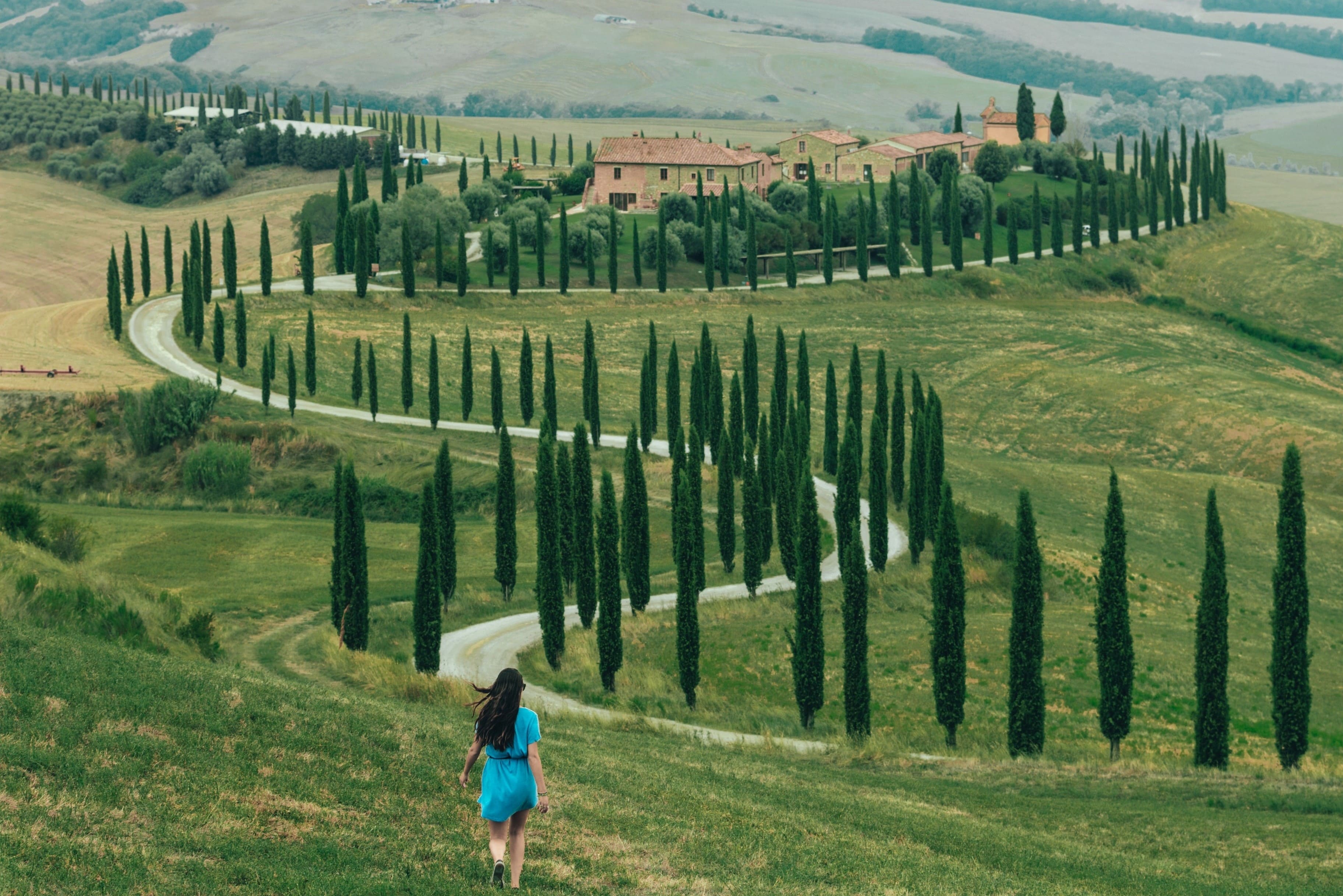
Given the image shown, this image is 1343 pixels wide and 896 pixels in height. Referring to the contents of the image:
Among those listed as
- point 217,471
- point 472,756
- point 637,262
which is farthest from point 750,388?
point 472,756

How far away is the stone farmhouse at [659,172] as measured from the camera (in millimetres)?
147750

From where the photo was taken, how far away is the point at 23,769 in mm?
19641

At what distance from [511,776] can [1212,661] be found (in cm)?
2980

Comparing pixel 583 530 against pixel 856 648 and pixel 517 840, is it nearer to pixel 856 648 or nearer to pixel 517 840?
pixel 856 648

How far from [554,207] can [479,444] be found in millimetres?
68967

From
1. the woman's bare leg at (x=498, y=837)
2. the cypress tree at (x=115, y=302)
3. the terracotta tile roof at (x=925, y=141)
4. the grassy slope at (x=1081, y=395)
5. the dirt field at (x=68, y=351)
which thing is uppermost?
the terracotta tile roof at (x=925, y=141)

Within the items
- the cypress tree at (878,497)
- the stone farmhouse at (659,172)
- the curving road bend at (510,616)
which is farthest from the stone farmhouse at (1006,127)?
the cypress tree at (878,497)

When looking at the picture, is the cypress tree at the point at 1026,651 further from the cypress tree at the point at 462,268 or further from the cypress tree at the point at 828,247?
the cypress tree at the point at 828,247

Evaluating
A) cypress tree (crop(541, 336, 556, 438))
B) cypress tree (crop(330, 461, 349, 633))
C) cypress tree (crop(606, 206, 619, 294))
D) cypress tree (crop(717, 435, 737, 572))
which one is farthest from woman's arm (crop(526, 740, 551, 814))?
cypress tree (crop(606, 206, 619, 294))

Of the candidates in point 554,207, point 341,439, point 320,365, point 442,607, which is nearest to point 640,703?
point 442,607

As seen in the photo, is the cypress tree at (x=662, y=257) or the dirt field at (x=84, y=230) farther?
the dirt field at (x=84, y=230)

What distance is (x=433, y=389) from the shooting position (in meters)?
86.4

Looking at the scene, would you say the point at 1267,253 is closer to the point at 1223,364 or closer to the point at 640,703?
the point at 1223,364

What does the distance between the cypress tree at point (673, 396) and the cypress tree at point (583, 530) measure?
26.9m
